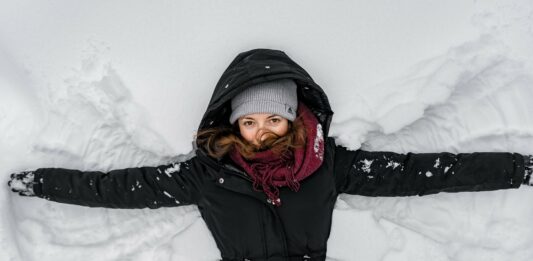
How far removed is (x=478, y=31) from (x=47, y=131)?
6.65ft

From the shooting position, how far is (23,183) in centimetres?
242

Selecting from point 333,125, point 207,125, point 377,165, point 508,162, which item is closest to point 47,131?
point 207,125

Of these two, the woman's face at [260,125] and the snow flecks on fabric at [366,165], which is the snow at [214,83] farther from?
the woman's face at [260,125]

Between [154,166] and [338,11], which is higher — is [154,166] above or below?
below

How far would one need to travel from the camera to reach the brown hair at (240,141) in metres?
2.21

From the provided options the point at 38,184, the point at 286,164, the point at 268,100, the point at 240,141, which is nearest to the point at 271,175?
the point at 286,164

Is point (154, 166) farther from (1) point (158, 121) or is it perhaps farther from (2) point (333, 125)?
(2) point (333, 125)

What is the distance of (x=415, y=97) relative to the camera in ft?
8.46

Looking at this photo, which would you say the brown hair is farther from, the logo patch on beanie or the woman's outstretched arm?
the woman's outstretched arm

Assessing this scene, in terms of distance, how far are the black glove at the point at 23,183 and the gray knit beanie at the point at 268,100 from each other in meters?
0.96

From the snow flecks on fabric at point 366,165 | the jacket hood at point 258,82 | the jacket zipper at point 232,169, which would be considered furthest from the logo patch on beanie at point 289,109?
the snow flecks on fabric at point 366,165

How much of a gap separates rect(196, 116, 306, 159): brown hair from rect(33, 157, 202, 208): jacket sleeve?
167 millimetres

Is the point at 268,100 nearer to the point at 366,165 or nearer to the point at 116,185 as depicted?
the point at 366,165

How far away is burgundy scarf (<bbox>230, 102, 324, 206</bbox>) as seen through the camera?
2252 millimetres
